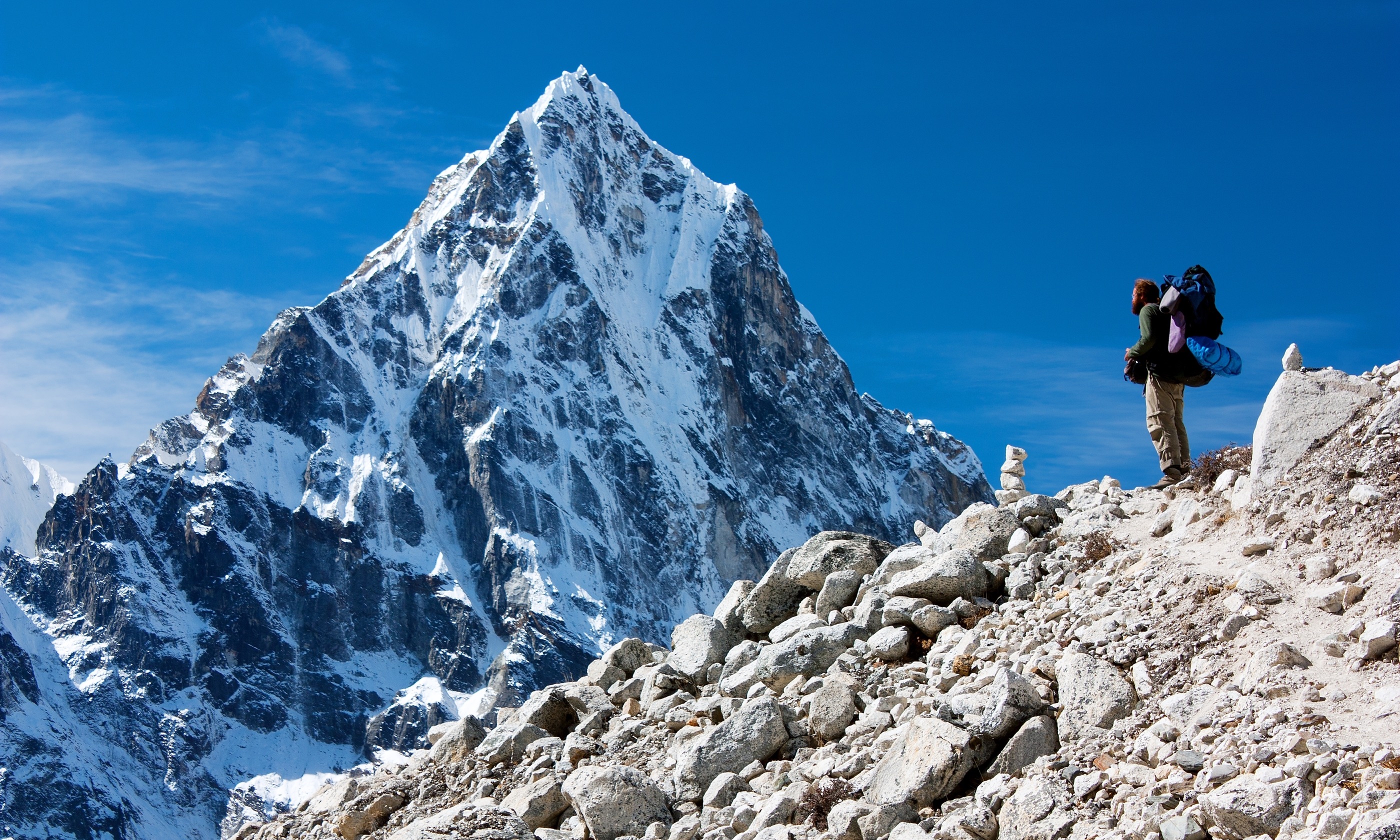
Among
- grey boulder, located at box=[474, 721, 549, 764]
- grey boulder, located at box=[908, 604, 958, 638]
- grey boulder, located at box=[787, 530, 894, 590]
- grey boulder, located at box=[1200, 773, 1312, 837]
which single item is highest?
grey boulder, located at box=[787, 530, 894, 590]

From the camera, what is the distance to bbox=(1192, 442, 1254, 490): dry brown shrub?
13695 mm

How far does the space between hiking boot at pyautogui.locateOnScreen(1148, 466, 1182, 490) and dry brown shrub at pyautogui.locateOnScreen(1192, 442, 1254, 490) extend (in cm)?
40

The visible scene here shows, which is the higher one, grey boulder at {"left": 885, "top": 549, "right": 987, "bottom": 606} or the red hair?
the red hair

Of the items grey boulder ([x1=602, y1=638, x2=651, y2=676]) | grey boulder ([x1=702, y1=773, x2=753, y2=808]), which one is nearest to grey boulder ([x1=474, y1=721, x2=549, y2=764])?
grey boulder ([x1=602, y1=638, x2=651, y2=676])

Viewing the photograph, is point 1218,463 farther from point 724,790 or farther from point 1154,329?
point 724,790

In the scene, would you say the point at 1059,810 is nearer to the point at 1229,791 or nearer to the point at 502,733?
the point at 1229,791

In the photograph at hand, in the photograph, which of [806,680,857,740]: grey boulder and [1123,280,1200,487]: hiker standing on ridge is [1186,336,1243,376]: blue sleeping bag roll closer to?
[1123,280,1200,487]: hiker standing on ridge

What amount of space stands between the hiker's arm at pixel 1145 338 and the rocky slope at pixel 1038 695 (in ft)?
4.98

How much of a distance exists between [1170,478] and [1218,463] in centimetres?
99

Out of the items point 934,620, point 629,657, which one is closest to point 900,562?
point 934,620

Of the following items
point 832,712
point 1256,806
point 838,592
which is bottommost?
point 1256,806

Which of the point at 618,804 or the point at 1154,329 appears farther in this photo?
the point at 1154,329

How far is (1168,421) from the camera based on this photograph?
1502 centimetres

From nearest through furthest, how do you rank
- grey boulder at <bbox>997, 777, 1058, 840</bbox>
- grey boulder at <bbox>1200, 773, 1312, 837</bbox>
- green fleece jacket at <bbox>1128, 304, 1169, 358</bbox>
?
grey boulder at <bbox>1200, 773, 1312, 837</bbox>, grey boulder at <bbox>997, 777, 1058, 840</bbox>, green fleece jacket at <bbox>1128, 304, 1169, 358</bbox>
